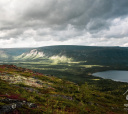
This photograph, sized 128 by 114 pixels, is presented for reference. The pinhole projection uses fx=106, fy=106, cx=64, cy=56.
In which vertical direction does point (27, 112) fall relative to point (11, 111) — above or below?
below

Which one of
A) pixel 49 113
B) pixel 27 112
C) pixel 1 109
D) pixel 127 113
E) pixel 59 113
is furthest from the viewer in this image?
pixel 127 113

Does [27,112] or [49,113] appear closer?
[27,112]

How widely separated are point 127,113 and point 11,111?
8299 cm

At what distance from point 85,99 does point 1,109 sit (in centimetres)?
7266

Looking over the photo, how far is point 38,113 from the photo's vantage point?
3209cm

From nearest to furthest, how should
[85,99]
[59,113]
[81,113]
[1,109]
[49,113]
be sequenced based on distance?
[1,109] < [49,113] < [59,113] < [81,113] < [85,99]

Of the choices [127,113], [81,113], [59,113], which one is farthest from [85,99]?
[59,113]

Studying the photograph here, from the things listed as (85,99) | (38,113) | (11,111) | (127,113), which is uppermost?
(11,111)

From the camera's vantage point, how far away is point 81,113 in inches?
1934

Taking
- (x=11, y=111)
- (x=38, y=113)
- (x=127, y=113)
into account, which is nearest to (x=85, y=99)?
(x=127, y=113)

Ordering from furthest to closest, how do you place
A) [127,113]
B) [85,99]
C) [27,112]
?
[85,99] → [127,113] → [27,112]

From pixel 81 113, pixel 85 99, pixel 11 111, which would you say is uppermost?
pixel 11 111

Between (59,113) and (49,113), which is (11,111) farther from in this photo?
(59,113)

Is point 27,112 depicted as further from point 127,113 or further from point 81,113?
point 127,113
